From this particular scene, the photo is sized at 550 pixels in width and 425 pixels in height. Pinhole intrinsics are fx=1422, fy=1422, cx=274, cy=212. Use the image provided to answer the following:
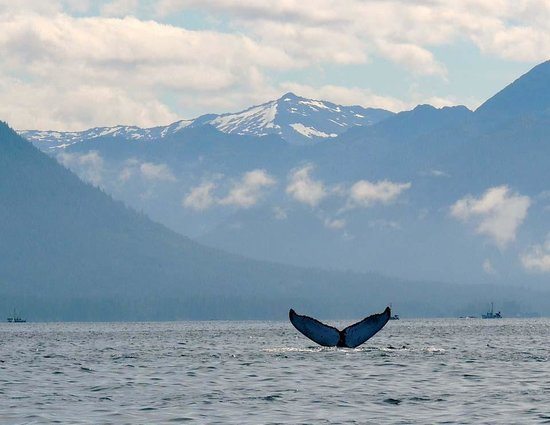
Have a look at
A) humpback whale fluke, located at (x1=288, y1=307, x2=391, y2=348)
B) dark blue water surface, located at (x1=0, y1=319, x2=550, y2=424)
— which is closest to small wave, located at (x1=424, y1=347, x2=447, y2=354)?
dark blue water surface, located at (x1=0, y1=319, x2=550, y2=424)

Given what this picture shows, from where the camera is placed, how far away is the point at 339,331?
99.7 meters

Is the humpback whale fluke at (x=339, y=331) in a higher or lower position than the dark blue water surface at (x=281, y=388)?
higher

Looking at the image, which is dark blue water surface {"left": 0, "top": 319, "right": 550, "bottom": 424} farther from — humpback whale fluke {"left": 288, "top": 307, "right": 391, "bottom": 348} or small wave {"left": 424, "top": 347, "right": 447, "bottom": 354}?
small wave {"left": 424, "top": 347, "right": 447, "bottom": 354}

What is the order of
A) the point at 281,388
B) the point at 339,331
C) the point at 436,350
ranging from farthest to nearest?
the point at 436,350
the point at 339,331
the point at 281,388

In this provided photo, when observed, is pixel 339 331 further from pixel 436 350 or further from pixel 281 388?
pixel 281 388

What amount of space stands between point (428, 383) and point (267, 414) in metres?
16.5

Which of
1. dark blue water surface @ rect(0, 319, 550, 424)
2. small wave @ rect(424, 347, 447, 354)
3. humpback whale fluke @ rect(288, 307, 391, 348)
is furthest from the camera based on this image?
small wave @ rect(424, 347, 447, 354)

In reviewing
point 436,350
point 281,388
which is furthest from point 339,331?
point 281,388

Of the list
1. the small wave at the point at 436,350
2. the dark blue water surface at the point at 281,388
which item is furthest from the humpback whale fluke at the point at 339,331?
the small wave at the point at 436,350

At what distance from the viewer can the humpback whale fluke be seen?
3802 inches

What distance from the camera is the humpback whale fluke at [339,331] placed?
317ft

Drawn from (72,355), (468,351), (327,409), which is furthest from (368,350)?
(327,409)

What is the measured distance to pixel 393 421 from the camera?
182ft

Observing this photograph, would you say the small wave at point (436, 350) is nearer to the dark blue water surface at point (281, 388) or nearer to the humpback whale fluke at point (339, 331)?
the dark blue water surface at point (281, 388)
